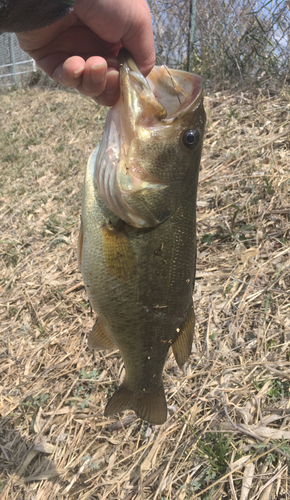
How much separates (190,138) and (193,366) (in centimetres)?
173

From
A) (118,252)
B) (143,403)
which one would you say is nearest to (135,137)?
(118,252)

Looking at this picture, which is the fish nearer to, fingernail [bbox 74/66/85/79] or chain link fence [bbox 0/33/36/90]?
fingernail [bbox 74/66/85/79]

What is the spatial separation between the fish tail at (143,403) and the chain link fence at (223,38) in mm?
4814

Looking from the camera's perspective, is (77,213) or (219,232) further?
(77,213)

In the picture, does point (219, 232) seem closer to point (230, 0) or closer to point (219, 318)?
point (219, 318)

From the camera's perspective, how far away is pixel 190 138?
59.5 inches

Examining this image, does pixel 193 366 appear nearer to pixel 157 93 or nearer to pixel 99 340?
pixel 99 340

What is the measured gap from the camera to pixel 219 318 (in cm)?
279

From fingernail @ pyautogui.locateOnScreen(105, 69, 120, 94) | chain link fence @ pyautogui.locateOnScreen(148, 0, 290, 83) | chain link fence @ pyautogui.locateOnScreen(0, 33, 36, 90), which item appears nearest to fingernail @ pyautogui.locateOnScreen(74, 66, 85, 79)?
fingernail @ pyautogui.locateOnScreen(105, 69, 120, 94)

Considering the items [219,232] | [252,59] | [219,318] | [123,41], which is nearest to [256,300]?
[219,318]

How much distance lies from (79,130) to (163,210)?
19.0 ft

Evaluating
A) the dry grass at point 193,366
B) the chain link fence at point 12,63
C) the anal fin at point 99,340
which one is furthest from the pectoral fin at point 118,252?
the chain link fence at point 12,63

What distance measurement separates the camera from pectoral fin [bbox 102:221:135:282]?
1.53 meters

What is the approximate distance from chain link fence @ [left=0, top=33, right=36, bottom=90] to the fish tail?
39.8 feet
